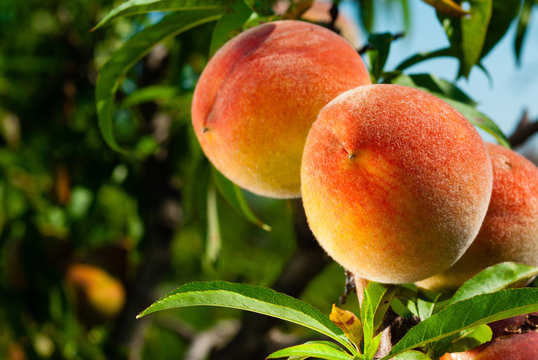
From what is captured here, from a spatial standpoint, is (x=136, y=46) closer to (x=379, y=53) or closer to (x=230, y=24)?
(x=230, y=24)

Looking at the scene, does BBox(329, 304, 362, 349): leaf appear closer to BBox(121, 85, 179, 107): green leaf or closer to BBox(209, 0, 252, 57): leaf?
BBox(209, 0, 252, 57): leaf

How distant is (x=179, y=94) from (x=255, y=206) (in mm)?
2265

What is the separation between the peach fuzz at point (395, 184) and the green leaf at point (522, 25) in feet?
1.82

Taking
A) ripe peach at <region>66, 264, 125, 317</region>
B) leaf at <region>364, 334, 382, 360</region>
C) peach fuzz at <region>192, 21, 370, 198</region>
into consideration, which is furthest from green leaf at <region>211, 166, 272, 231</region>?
ripe peach at <region>66, 264, 125, 317</region>

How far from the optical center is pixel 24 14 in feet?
5.44

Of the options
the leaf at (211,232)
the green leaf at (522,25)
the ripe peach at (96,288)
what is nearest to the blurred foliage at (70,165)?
the ripe peach at (96,288)

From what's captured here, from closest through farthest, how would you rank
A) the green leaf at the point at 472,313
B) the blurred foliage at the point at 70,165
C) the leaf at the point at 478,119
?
the green leaf at the point at 472,313
the leaf at the point at 478,119
the blurred foliage at the point at 70,165

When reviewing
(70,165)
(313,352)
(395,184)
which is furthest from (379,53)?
(70,165)

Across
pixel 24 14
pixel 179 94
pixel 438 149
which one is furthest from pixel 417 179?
pixel 24 14

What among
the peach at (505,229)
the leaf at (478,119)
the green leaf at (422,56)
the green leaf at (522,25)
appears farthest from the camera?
the green leaf at (522,25)

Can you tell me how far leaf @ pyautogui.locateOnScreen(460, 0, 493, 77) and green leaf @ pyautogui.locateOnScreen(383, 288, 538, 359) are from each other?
0.38m

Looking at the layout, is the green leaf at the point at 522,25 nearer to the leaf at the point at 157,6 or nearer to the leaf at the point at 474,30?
the leaf at the point at 474,30

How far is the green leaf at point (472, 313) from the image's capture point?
1.12ft

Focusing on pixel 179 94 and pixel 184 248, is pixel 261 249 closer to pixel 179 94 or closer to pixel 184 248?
pixel 184 248
